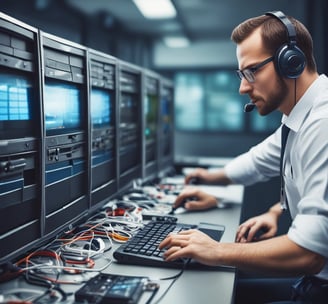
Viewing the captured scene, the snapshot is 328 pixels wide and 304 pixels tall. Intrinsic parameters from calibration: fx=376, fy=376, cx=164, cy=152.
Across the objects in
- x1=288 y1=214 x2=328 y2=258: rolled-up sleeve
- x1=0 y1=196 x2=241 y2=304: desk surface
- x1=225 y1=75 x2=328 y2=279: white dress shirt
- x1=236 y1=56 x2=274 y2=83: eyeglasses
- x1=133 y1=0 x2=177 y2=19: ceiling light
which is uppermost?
x1=133 y1=0 x2=177 y2=19: ceiling light

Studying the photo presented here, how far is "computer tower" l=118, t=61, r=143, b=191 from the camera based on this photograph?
5.25 ft

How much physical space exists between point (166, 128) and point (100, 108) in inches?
44.3

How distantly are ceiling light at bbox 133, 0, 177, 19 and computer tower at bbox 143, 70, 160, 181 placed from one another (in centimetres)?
168

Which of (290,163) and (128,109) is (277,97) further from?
(128,109)

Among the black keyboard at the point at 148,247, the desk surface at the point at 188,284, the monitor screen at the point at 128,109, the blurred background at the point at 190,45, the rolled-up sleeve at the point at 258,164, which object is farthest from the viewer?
the blurred background at the point at 190,45

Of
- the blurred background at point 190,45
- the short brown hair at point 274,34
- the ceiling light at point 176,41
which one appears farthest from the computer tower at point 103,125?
the ceiling light at point 176,41

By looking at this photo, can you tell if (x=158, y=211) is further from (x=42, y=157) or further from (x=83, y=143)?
(x=42, y=157)

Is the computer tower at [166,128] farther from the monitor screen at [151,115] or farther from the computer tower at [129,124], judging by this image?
the computer tower at [129,124]

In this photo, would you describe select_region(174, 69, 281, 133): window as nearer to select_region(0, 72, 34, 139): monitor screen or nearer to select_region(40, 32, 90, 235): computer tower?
select_region(40, 32, 90, 235): computer tower

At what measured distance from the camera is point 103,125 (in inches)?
55.4

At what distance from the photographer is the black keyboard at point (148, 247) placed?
2.95ft

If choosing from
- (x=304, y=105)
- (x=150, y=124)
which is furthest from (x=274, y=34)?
(x=150, y=124)

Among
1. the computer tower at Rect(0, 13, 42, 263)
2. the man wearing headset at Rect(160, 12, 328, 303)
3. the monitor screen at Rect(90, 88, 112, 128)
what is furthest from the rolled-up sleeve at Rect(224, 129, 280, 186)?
the computer tower at Rect(0, 13, 42, 263)

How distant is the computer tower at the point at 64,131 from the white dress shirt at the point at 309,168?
2.02 feet
